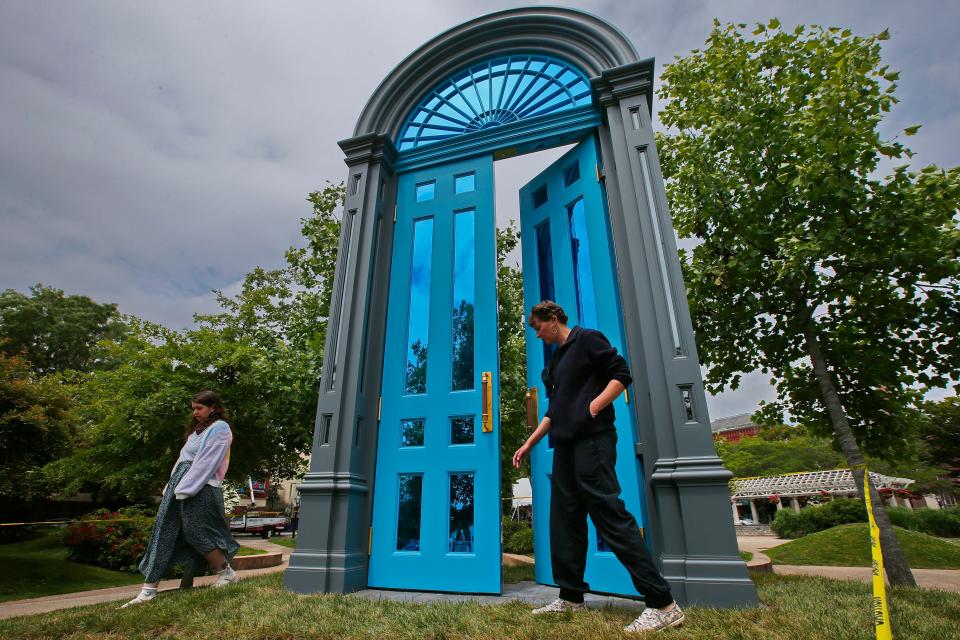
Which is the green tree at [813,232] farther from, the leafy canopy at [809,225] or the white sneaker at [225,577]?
the white sneaker at [225,577]

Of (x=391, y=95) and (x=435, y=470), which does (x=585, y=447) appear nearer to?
(x=435, y=470)

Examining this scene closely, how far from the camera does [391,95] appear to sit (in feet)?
18.3

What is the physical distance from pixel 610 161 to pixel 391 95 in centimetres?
280

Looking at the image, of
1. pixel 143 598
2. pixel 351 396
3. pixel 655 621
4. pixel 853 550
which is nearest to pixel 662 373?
pixel 655 621

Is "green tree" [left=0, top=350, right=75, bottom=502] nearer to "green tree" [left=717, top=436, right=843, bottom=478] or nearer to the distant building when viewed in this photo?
"green tree" [left=717, top=436, right=843, bottom=478]

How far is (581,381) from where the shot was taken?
280 cm

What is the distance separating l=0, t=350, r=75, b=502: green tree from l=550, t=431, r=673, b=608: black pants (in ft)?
27.0

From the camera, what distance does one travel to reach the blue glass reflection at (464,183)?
5086 millimetres

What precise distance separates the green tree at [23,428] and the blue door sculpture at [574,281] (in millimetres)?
7678

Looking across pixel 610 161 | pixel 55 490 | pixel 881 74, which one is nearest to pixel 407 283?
pixel 610 161

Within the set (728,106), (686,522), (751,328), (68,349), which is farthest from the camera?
(68,349)

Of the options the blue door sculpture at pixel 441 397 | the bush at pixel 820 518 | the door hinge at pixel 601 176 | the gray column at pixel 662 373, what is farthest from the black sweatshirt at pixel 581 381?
the bush at pixel 820 518

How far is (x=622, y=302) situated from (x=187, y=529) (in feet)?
13.0

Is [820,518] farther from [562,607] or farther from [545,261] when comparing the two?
[562,607]
